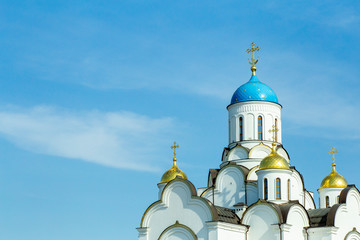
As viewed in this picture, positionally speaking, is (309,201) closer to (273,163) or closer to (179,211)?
(273,163)

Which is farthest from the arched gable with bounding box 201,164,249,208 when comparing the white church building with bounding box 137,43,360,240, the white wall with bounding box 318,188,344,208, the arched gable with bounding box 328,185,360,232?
the white wall with bounding box 318,188,344,208

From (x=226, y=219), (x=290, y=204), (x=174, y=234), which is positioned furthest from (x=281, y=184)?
(x=174, y=234)

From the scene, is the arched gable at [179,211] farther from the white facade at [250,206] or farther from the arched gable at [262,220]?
the arched gable at [262,220]

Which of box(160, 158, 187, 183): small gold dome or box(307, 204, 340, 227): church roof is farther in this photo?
box(160, 158, 187, 183): small gold dome

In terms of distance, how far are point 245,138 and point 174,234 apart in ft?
21.1

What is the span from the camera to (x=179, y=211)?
88.9ft

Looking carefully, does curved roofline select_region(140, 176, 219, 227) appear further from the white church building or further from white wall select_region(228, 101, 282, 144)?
white wall select_region(228, 101, 282, 144)

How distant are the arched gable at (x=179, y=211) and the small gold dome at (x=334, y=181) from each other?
325 inches

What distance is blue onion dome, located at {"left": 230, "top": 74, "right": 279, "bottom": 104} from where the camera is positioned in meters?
31.3

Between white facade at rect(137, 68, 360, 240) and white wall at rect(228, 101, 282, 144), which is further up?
white wall at rect(228, 101, 282, 144)

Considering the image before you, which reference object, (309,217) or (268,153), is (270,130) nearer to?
(268,153)

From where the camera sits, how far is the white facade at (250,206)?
26344 mm

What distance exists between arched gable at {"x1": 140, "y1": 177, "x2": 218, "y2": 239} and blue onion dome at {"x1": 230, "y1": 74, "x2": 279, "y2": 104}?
609 centimetres

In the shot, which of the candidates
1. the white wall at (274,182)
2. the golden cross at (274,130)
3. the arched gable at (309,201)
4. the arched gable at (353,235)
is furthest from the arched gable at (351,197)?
the golden cross at (274,130)
